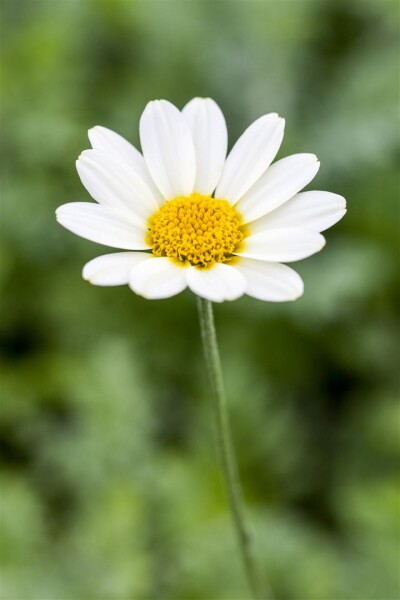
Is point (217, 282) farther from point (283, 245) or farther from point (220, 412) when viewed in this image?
point (220, 412)

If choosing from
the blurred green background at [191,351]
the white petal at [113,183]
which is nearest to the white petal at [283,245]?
the white petal at [113,183]

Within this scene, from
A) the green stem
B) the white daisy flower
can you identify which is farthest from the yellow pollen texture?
the green stem

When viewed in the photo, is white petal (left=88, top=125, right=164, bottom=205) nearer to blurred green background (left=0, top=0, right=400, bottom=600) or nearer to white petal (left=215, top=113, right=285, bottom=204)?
white petal (left=215, top=113, right=285, bottom=204)

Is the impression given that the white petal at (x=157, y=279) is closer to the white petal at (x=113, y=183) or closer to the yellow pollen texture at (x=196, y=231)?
the yellow pollen texture at (x=196, y=231)

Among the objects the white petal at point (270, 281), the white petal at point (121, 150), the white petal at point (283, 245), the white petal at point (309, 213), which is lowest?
the white petal at point (270, 281)

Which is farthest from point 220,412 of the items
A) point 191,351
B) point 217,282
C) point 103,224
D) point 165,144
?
point 191,351
